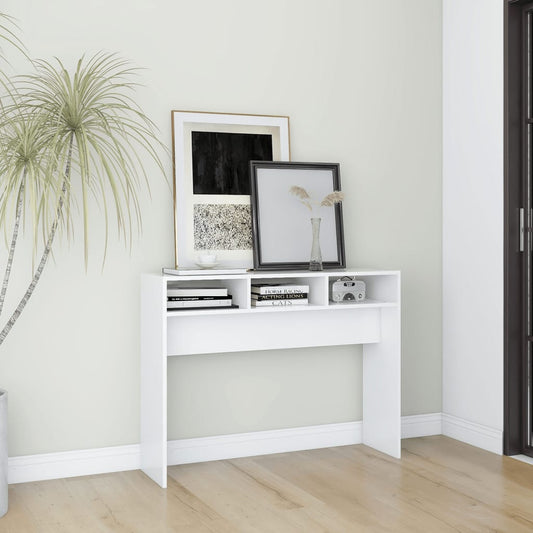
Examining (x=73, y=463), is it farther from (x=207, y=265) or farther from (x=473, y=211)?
(x=473, y=211)

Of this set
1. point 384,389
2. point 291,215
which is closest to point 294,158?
point 291,215

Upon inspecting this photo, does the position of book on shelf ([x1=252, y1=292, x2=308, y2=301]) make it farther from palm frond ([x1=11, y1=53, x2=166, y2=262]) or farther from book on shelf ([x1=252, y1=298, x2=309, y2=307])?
palm frond ([x1=11, y1=53, x2=166, y2=262])

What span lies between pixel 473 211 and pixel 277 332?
50.7 inches

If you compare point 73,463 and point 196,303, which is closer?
Result: point 196,303

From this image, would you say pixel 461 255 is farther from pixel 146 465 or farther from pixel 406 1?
pixel 146 465

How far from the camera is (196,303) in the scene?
3396 mm

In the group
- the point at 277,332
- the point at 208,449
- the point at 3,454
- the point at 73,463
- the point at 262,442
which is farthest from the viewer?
the point at 262,442

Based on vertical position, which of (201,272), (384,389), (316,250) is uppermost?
(316,250)

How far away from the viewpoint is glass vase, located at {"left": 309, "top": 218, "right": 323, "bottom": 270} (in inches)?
144

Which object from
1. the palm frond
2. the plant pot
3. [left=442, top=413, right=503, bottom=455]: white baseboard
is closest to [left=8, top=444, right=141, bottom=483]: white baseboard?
the plant pot

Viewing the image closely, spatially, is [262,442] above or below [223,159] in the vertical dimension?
below

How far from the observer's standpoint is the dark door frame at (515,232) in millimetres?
3773

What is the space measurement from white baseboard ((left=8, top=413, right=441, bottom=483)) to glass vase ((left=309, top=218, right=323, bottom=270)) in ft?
2.97

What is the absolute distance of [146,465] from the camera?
139 inches
